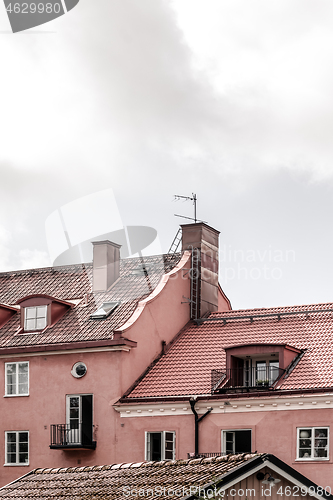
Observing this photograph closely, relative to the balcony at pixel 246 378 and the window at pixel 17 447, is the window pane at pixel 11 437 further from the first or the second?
the balcony at pixel 246 378

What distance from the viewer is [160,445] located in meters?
31.6

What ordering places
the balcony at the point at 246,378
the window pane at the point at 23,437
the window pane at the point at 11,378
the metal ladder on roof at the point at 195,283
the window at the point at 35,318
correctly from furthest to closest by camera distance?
the metal ladder on roof at the point at 195,283, the window at the point at 35,318, the window pane at the point at 11,378, the window pane at the point at 23,437, the balcony at the point at 246,378

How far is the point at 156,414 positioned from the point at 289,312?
25.4 feet

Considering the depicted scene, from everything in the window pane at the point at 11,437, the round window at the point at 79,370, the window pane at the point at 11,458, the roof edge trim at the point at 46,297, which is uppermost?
the roof edge trim at the point at 46,297

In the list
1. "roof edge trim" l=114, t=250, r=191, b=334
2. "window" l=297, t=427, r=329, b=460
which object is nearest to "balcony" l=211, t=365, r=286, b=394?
"window" l=297, t=427, r=329, b=460

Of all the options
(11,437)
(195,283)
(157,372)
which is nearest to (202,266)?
(195,283)

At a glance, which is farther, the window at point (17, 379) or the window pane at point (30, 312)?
the window pane at point (30, 312)

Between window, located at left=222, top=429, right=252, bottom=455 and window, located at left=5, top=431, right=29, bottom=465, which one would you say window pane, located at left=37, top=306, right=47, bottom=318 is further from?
window, located at left=222, top=429, right=252, bottom=455

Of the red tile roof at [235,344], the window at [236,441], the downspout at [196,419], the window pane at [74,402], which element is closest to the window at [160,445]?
the downspout at [196,419]

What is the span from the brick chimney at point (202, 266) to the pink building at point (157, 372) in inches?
2.9

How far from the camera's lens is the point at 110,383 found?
108 ft

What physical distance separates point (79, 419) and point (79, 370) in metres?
1.92

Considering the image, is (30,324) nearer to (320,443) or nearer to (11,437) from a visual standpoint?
(11,437)

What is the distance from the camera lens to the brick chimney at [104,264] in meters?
38.6
